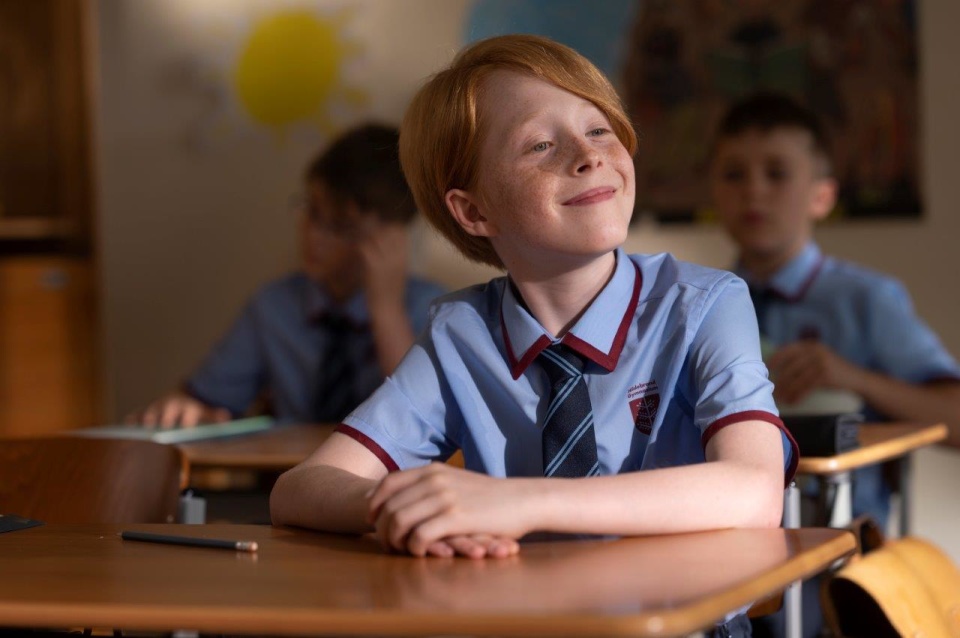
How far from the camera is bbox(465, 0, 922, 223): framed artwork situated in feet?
11.4

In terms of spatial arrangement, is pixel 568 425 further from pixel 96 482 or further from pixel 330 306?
pixel 330 306

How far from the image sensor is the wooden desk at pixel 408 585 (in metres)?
0.90

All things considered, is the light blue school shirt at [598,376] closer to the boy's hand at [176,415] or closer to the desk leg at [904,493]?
the desk leg at [904,493]

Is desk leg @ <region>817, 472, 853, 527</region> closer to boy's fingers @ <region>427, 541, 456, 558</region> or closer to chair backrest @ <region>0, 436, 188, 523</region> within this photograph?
chair backrest @ <region>0, 436, 188, 523</region>

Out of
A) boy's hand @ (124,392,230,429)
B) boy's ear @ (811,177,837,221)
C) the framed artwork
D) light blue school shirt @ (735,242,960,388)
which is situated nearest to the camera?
light blue school shirt @ (735,242,960,388)

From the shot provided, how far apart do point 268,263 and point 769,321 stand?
1916 millimetres

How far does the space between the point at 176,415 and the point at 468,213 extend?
5.48 ft

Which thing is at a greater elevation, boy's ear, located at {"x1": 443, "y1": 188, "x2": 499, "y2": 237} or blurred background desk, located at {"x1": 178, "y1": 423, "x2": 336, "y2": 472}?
boy's ear, located at {"x1": 443, "y1": 188, "x2": 499, "y2": 237}

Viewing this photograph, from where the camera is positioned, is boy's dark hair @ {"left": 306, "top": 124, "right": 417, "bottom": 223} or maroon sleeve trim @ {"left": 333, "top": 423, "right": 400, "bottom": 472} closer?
maroon sleeve trim @ {"left": 333, "top": 423, "right": 400, "bottom": 472}

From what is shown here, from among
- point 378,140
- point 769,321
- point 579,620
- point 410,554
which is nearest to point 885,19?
point 769,321

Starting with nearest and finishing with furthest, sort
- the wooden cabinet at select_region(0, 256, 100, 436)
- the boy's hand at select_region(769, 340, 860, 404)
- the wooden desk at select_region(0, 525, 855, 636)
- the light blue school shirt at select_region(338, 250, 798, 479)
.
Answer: the wooden desk at select_region(0, 525, 855, 636) → the light blue school shirt at select_region(338, 250, 798, 479) → the boy's hand at select_region(769, 340, 860, 404) → the wooden cabinet at select_region(0, 256, 100, 436)

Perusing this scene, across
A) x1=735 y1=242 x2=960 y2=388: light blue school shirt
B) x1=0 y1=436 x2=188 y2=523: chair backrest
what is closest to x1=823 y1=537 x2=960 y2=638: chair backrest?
x1=0 y1=436 x2=188 y2=523: chair backrest

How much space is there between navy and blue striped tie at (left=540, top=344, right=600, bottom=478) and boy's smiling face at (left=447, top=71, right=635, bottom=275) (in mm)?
136

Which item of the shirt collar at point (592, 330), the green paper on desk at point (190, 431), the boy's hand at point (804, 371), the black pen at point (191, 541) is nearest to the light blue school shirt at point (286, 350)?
the green paper on desk at point (190, 431)
